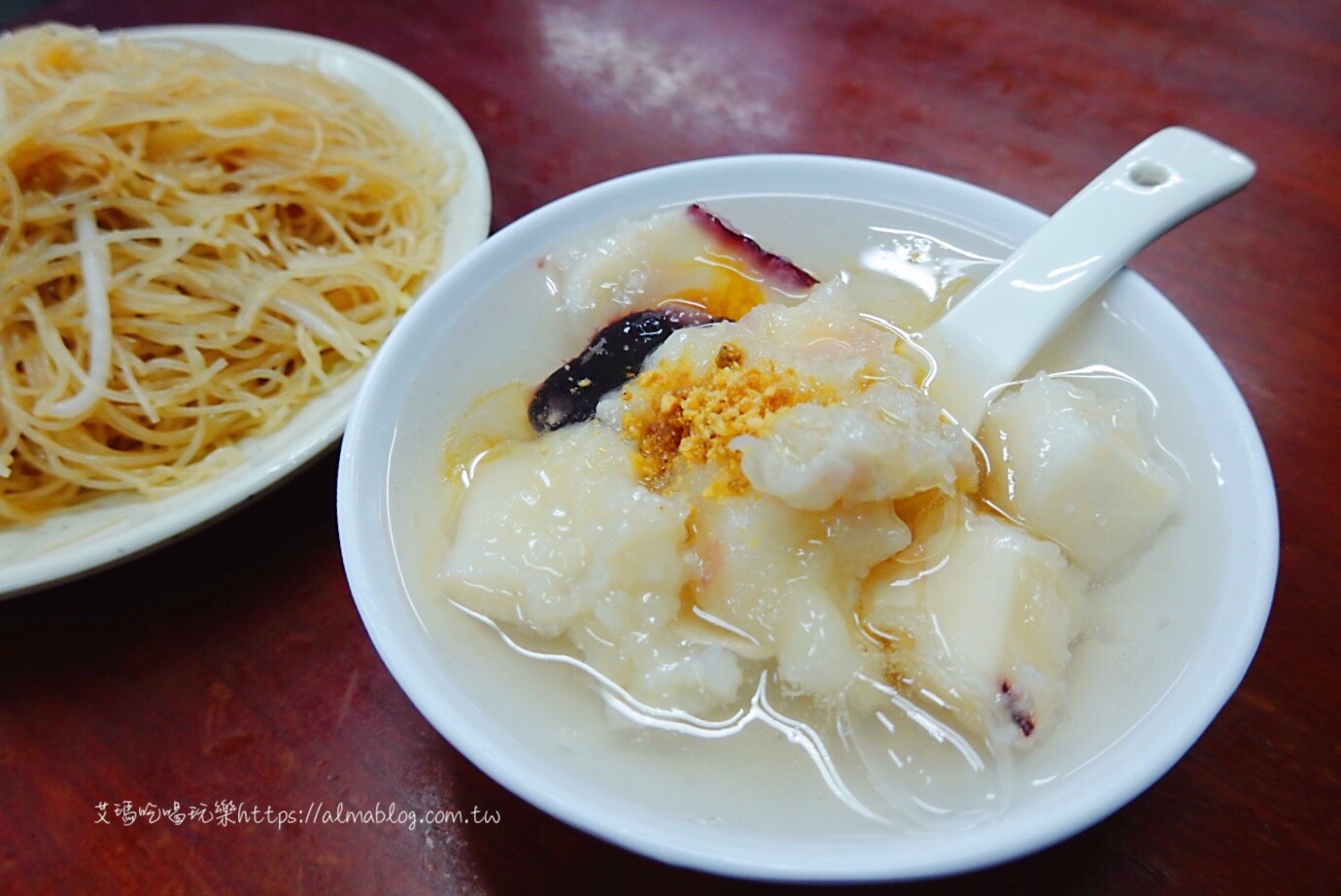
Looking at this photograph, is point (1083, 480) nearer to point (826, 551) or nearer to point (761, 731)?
point (826, 551)

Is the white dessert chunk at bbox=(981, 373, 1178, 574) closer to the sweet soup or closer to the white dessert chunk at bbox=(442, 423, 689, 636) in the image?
the sweet soup

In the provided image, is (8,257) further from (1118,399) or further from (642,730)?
(1118,399)

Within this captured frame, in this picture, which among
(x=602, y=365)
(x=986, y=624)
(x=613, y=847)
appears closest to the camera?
(x=986, y=624)

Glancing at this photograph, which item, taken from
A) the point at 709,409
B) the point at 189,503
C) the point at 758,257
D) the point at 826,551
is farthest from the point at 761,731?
the point at 189,503

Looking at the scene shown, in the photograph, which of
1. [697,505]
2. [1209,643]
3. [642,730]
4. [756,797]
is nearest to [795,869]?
[756,797]

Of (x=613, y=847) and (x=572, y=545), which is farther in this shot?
(x=613, y=847)

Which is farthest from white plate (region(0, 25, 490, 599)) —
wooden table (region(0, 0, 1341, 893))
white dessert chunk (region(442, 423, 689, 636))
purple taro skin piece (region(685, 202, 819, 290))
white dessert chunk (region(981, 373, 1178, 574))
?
white dessert chunk (region(981, 373, 1178, 574))

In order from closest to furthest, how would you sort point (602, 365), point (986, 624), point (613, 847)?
point (986, 624) → point (613, 847) → point (602, 365)
